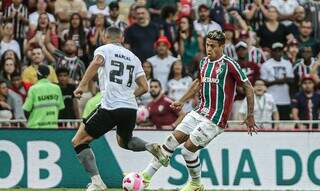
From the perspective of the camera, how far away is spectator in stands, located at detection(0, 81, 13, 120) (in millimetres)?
19938

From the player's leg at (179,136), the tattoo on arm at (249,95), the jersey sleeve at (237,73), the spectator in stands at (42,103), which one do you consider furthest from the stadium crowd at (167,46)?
the tattoo on arm at (249,95)

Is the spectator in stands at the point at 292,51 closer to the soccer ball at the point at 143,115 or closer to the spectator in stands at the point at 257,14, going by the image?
the spectator in stands at the point at 257,14

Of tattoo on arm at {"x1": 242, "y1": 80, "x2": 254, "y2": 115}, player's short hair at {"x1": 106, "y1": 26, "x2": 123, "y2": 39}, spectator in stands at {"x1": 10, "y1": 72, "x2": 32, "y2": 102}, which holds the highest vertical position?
player's short hair at {"x1": 106, "y1": 26, "x2": 123, "y2": 39}

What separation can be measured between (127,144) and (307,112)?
6249mm

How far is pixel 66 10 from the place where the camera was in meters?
23.1

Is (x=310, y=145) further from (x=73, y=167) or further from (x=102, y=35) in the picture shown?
(x=102, y=35)

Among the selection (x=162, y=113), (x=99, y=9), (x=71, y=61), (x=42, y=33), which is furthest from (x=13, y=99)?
(x=99, y=9)

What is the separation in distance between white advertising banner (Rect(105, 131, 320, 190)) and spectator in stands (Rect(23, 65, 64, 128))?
1.26 metres

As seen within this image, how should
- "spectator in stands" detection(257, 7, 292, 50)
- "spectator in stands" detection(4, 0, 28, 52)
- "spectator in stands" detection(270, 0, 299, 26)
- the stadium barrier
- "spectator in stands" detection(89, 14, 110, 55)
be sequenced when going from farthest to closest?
"spectator in stands" detection(270, 0, 299, 26)
"spectator in stands" detection(257, 7, 292, 50)
"spectator in stands" detection(4, 0, 28, 52)
"spectator in stands" detection(89, 14, 110, 55)
the stadium barrier

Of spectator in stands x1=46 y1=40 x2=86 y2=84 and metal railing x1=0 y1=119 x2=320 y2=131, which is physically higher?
spectator in stands x1=46 y1=40 x2=86 y2=84

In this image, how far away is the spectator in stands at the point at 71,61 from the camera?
21422mm

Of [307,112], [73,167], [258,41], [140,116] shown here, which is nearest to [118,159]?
[73,167]

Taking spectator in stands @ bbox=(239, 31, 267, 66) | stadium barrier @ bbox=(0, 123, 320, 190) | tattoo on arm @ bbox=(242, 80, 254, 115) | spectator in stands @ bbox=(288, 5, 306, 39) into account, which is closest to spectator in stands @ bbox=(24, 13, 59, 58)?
spectator in stands @ bbox=(239, 31, 267, 66)

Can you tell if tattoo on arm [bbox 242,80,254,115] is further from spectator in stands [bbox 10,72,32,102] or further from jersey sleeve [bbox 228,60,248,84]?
spectator in stands [bbox 10,72,32,102]
